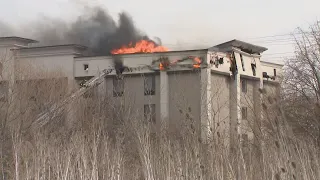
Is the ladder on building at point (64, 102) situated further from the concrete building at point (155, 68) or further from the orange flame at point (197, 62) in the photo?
the orange flame at point (197, 62)

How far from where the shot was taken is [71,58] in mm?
47656

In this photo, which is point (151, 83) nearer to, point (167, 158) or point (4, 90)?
point (4, 90)

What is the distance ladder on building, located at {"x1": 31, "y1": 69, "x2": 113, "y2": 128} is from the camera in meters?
23.0

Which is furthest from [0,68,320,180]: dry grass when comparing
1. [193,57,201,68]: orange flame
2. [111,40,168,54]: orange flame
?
[111,40,168,54]: orange flame

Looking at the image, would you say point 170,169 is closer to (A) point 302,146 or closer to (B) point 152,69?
(A) point 302,146

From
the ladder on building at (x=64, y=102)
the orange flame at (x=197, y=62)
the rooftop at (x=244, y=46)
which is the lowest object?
the ladder on building at (x=64, y=102)

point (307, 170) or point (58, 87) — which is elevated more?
point (58, 87)

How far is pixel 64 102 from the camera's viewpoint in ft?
98.6

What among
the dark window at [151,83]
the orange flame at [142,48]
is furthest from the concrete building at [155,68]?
the orange flame at [142,48]

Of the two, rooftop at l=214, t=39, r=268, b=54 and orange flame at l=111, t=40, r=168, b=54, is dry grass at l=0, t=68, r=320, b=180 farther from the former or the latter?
orange flame at l=111, t=40, r=168, b=54

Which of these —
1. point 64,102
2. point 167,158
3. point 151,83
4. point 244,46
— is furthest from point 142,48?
point 167,158

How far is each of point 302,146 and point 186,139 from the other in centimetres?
308

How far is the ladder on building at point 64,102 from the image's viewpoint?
22966 mm

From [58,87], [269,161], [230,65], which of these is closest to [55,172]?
[269,161]
